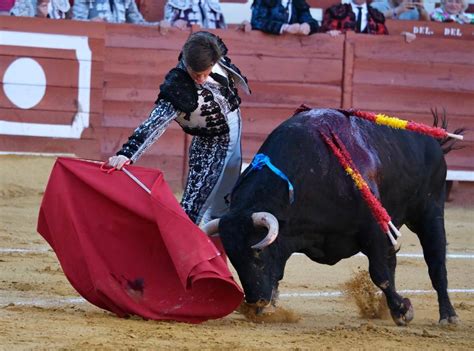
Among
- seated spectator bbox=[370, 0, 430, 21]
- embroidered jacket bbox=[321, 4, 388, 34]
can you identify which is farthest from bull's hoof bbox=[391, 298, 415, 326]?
seated spectator bbox=[370, 0, 430, 21]

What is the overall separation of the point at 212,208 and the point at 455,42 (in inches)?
206

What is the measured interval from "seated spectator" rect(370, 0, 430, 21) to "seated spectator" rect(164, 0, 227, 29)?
1.51 meters

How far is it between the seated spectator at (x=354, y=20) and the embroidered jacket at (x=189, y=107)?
4.60 m

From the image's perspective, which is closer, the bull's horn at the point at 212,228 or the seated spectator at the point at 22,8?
the bull's horn at the point at 212,228

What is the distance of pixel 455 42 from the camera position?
958 cm

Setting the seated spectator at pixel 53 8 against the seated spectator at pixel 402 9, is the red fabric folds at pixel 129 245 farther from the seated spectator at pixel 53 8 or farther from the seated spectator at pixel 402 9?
the seated spectator at pixel 402 9

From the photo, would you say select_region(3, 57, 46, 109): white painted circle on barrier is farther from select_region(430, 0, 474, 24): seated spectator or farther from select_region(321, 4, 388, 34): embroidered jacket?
select_region(430, 0, 474, 24): seated spectator

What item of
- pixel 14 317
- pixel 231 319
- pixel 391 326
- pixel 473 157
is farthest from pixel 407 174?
pixel 473 157

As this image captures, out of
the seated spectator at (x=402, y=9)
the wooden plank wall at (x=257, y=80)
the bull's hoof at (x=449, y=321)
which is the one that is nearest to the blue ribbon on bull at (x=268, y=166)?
the bull's hoof at (x=449, y=321)

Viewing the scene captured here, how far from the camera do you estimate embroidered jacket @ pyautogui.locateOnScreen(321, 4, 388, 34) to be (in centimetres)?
932

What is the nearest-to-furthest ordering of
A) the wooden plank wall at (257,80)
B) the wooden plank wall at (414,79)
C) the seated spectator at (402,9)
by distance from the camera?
the wooden plank wall at (257,80) → the wooden plank wall at (414,79) → the seated spectator at (402,9)

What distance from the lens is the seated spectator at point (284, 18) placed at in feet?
29.1

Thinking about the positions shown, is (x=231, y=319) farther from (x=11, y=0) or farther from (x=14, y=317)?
(x=11, y=0)

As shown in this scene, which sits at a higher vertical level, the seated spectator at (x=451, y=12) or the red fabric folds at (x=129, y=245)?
the seated spectator at (x=451, y=12)
